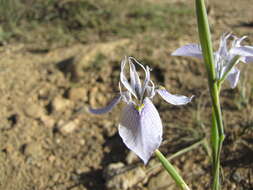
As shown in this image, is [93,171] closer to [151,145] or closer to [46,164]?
[46,164]

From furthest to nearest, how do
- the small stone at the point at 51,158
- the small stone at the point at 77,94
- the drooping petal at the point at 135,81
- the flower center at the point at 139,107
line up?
the small stone at the point at 77,94
the small stone at the point at 51,158
the drooping petal at the point at 135,81
the flower center at the point at 139,107

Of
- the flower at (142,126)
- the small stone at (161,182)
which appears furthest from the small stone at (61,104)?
the flower at (142,126)

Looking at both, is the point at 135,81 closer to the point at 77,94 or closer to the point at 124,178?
the point at 124,178

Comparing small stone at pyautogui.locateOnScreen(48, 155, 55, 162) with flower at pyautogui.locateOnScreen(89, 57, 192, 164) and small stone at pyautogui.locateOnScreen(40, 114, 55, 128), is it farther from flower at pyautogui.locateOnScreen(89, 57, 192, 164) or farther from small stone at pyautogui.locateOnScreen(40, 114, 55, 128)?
flower at pyautogui.locateOnScreen(89, 57, 192, 164)

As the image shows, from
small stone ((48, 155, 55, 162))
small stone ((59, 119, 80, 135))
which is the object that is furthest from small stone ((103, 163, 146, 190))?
small stone ((59, 119, 80, 135))

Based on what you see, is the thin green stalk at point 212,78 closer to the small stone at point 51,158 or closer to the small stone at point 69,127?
the small stone at point 51,158

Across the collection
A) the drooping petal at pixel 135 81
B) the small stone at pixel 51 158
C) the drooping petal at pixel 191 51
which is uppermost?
the drooping petal at pixel 191 51

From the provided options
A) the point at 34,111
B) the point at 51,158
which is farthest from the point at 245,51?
the point at 34,111
